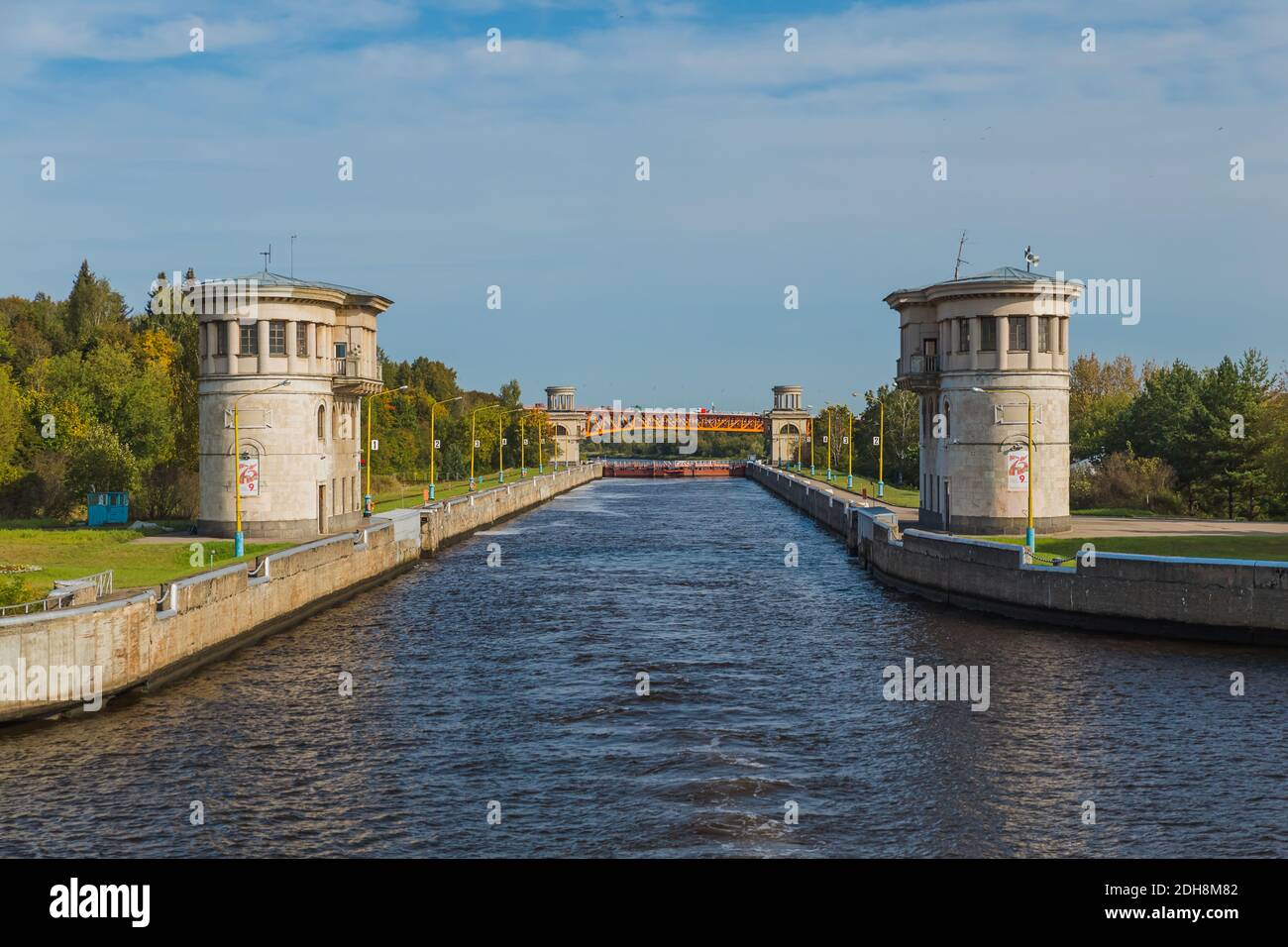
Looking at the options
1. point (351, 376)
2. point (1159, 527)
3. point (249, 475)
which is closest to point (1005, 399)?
point (1159, 527)

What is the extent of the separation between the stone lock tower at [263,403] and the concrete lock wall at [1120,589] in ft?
94.1

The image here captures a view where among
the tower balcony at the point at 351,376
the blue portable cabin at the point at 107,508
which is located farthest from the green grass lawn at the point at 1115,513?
the blue portable cabin at the point at 107,508

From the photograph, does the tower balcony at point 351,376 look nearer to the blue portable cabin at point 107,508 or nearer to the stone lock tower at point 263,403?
the stone lock tower at point 263,403

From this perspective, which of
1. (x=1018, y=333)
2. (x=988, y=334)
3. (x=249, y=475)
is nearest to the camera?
(x=249, y=475)

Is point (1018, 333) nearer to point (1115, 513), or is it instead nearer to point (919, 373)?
point (919, 373)

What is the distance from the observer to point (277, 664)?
37.2 metres

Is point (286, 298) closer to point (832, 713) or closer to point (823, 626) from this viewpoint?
point (823, 626)

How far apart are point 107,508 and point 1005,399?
45.6m

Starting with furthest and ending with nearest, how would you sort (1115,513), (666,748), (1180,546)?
1. (1115,513)
2. (1180,546)
3. (666,748)

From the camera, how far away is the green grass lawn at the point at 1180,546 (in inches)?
1831

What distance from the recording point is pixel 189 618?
116ft

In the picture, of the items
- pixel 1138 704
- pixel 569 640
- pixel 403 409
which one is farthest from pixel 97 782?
pixel 403 409

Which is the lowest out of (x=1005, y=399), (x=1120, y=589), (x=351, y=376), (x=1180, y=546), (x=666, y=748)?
(x=666, y=748)
